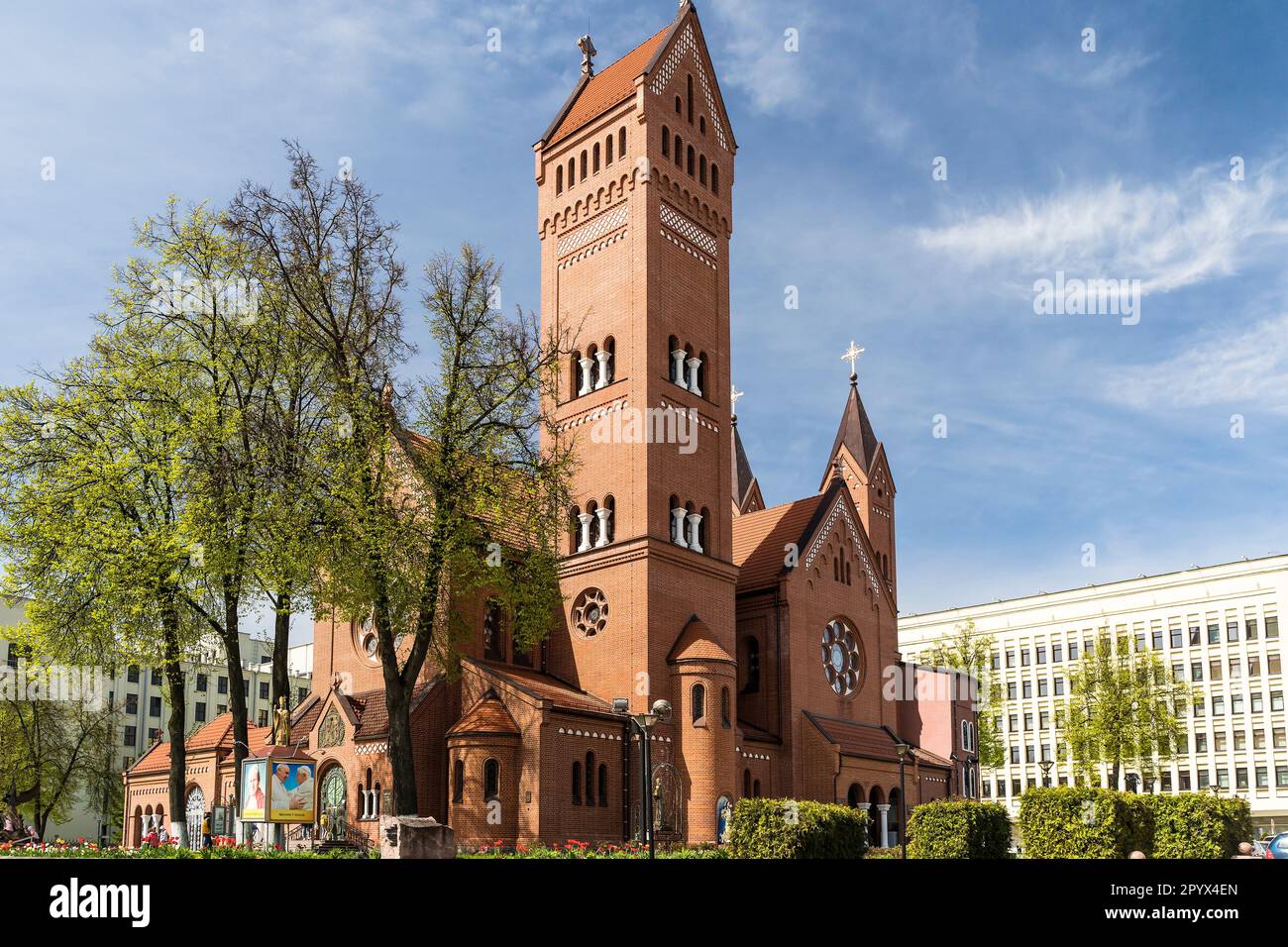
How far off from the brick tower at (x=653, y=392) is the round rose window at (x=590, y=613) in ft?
0.15

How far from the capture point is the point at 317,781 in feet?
116

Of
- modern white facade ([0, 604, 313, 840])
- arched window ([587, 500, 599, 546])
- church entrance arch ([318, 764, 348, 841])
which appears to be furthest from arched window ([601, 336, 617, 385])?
modern white facade ([0, 604, 313, 840])

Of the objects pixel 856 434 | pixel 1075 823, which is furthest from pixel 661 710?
pixel 856 434

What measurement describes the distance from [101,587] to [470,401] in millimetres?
9335

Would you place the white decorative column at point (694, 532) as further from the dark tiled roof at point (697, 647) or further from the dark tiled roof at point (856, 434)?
the dark tiled roof at point (856, 434)

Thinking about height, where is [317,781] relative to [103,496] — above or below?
below

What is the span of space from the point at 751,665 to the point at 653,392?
11294 mm

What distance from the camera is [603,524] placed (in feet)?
124

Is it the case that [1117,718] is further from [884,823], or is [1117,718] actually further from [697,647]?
[697,647]

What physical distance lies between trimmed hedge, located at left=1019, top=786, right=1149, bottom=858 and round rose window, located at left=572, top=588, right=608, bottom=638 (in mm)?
14202

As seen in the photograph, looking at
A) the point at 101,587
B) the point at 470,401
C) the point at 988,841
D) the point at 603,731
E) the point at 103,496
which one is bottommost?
the point at 988,841
